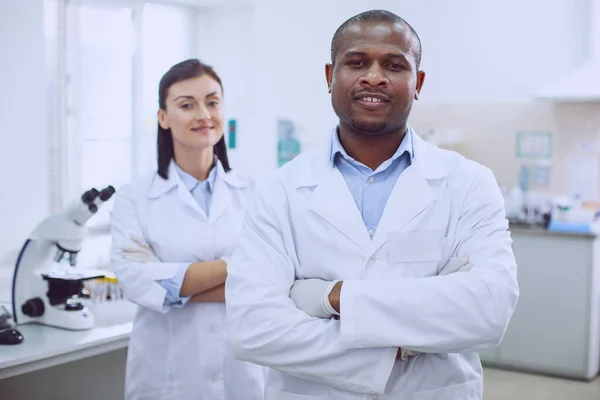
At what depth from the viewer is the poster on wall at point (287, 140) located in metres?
5.50

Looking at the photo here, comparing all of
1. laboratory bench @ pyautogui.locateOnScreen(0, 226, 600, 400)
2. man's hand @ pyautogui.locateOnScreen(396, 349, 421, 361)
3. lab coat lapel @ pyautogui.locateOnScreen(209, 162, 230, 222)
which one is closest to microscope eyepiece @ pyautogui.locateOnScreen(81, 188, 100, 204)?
lab coat lapel @ pyautogui.locateOnScreen(209, 162, 230, 222)

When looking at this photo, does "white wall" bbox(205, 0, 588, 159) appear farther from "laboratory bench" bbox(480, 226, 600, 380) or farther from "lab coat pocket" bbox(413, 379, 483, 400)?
"lab coat pocket" bbox(413, 379, 483, 400)

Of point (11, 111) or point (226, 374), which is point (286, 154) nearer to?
point (11, 111)

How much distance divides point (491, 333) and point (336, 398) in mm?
344

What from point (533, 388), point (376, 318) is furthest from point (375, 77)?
point (533, 388)

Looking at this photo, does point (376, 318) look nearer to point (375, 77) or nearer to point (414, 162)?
point (414, 162)

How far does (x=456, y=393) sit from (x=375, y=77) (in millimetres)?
675

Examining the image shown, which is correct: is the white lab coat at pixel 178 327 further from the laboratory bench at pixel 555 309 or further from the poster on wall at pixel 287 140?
the poster on wall at pixel 287 140

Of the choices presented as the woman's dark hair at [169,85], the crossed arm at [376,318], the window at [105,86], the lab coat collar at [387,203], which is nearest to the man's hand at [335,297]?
the crossed arm at [376,318]

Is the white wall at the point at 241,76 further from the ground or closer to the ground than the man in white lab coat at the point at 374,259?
further from the ground

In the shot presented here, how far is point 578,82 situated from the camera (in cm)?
482

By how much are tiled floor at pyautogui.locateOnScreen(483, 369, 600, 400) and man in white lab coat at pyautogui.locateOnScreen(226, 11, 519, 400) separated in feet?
9.35

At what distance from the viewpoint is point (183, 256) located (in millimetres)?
2492

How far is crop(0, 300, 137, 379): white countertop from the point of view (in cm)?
242
